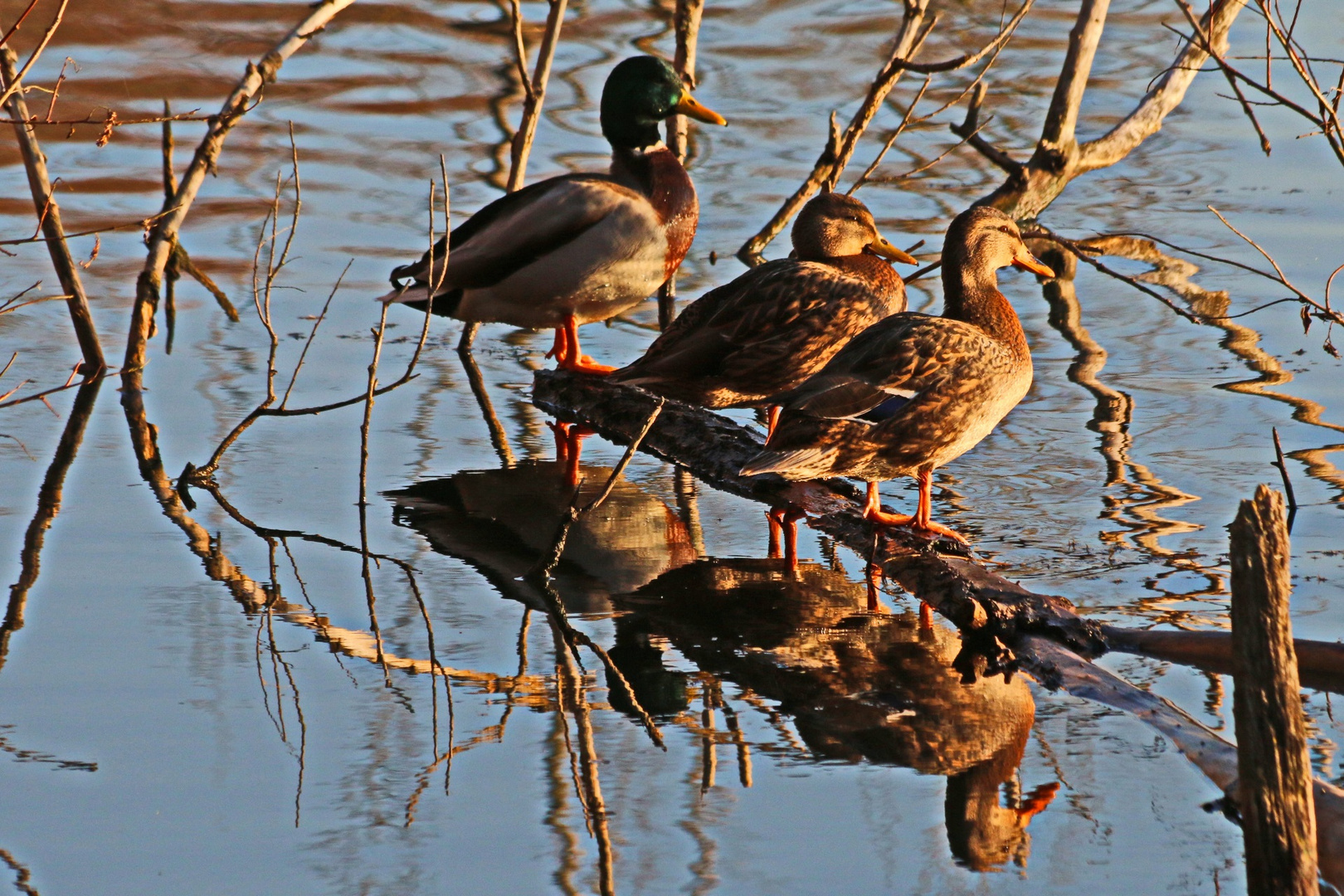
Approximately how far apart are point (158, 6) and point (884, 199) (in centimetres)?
836

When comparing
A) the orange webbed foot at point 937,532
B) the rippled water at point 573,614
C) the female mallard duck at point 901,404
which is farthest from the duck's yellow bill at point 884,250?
the orange webbed foot at point 937,532

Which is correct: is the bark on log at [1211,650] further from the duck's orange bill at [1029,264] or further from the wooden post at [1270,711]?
the duck's orange bill at [1029,264]

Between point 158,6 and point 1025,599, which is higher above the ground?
point 158,6

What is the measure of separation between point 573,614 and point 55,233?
3.44 m

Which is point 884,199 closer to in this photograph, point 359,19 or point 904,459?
point 904,459

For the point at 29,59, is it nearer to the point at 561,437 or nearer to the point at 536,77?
the point at 561,437

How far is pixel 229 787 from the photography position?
3.71 metres

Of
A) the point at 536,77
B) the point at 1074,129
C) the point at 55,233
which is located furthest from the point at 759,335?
the point at 1074,129

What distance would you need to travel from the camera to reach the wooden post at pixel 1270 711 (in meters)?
3.00

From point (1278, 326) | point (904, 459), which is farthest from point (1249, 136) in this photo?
point (904, 459)

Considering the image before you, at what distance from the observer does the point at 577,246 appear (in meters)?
6.75

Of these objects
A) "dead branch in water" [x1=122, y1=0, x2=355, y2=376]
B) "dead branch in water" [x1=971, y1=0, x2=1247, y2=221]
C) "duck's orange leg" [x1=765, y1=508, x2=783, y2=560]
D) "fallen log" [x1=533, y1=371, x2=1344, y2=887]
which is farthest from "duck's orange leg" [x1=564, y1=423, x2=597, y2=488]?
"dead branch in water" [x1=971, y1=0, x2=1247, y2=221]

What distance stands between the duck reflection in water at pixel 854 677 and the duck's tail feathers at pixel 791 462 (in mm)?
404

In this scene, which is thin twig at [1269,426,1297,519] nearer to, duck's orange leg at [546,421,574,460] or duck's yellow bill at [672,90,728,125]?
duck's orange leg at [546,421,574,460]
